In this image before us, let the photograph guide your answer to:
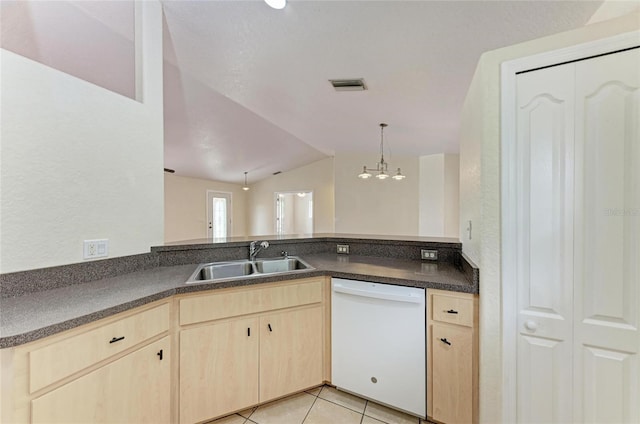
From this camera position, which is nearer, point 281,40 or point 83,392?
point 83,392

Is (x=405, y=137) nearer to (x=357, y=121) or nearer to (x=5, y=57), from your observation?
(x=357, y=121)

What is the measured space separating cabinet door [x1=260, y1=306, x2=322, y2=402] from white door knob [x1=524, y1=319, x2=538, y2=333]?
115 cm

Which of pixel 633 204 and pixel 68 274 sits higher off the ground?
pixel 633 204

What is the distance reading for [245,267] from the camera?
220cm

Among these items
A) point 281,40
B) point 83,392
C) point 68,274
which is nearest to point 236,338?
point 83,392

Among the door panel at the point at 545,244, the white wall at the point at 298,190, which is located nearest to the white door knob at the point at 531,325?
the door panel at the point at 545,244

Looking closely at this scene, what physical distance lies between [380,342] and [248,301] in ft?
2.81

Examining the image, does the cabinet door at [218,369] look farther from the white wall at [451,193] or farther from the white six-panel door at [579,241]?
the white wall at [451,193]

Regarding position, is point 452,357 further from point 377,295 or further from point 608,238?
point 608,238

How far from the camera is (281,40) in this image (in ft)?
7.61

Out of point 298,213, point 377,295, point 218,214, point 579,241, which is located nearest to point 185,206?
point 218,214

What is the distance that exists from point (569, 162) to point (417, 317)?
1050 mm

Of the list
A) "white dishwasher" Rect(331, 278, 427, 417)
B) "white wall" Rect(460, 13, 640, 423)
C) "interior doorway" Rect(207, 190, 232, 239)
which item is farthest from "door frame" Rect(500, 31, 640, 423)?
"interior doorway" Rect(207, 190, 232, 239)

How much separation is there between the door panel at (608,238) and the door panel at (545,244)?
4cm
